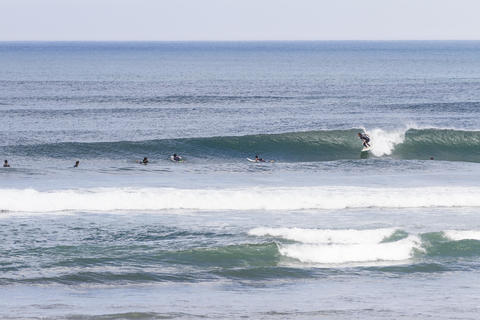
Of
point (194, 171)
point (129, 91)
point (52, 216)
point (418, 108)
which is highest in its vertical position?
point (129, 91)

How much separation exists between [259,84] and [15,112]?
106ft

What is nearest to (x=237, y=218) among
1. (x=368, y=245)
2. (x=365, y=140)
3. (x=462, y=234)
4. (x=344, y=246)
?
(x=344, y=246)

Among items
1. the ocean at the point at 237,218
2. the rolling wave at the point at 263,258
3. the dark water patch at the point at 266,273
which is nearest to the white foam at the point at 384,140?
the ocean at the point at 237,218

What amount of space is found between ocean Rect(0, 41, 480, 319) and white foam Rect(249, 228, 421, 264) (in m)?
0.05

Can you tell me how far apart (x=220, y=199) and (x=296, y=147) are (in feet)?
50.1

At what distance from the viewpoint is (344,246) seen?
61.2 ft

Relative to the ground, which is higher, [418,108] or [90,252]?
[418,108]

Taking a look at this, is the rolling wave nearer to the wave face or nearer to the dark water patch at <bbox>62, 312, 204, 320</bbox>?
the dark water patch at <bbox>62, 312, 204, 320</bbox>

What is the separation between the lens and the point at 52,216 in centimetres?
2216

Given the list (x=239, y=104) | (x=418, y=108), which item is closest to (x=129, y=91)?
(x=239, y=104)

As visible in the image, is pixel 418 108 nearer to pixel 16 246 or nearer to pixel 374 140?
pixel 374 140

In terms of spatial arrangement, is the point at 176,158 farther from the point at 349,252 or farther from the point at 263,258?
the point at 349,252

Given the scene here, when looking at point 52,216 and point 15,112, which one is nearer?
point 52,216

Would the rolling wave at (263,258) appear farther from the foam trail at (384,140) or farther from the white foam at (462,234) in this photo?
the foam trail at (384,140)
